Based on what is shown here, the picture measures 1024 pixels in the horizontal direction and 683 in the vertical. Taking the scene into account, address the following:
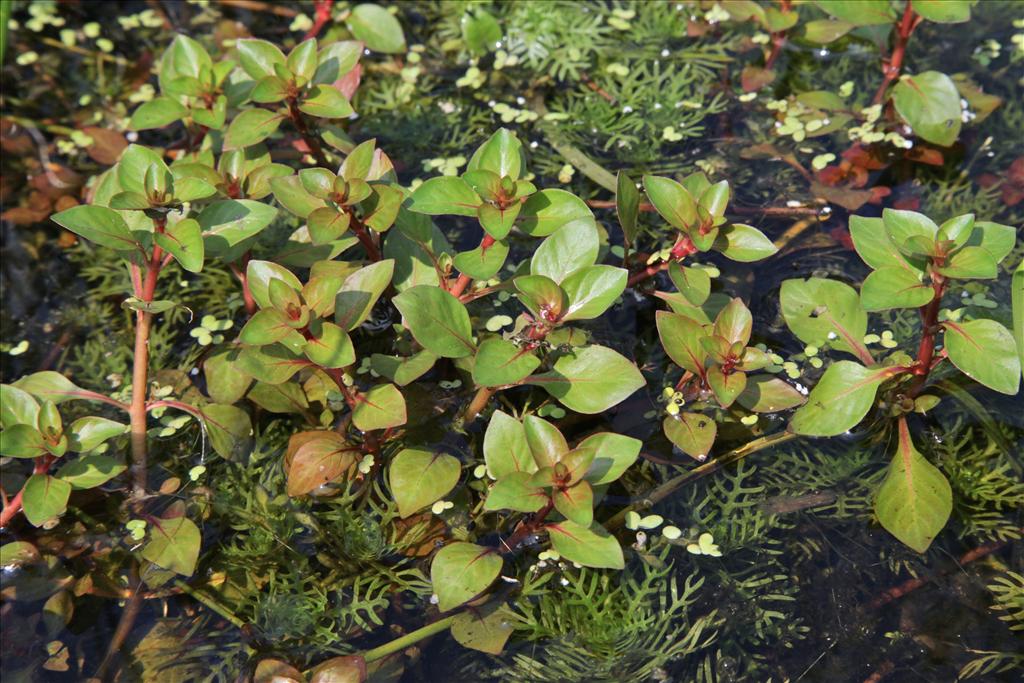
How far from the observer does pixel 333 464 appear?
2.73 m

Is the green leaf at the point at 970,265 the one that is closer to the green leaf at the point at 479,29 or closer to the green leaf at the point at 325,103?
the green leaf at the point at 325,103

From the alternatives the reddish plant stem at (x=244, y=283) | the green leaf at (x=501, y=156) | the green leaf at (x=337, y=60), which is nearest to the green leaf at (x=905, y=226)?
the green leaf at (x=501, y=156)

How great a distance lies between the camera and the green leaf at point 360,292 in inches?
106

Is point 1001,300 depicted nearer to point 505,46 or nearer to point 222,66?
point 505,46

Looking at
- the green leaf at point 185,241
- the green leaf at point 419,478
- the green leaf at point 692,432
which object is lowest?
the green leaf at point 419,478

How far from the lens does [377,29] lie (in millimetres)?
3832

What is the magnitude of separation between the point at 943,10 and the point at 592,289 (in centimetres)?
175

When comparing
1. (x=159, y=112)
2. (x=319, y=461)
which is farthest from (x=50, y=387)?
(x=159, y=112)

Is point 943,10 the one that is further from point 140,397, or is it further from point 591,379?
point 140,397

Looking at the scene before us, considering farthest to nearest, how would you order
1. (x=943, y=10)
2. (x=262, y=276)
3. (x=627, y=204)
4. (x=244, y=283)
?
(x=943, y=10) → (x=244, y=283) → (x=627, y=204) → (x=262, y=276)

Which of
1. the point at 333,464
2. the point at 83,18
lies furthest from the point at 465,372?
the point at 83,18

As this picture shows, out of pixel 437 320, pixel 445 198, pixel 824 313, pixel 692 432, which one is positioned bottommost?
pixel 692 432

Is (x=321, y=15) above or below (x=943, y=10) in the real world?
below

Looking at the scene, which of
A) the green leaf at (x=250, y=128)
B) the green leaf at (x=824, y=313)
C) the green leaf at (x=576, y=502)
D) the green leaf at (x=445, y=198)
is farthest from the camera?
the green leaf at (x=250, y=128)
